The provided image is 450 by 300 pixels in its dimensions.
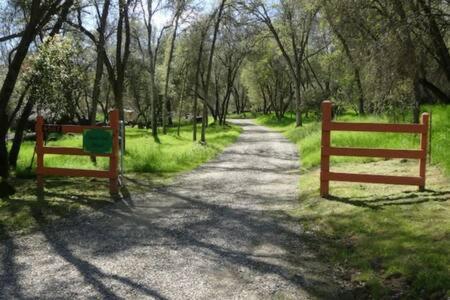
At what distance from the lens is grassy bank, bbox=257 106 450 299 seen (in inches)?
196

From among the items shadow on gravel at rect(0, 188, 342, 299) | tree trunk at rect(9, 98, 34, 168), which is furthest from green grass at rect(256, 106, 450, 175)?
tree trunk at rect(9, 98, 34, 168)

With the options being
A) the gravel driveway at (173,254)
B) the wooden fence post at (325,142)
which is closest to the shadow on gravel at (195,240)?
the gravel driveway at (173,254)

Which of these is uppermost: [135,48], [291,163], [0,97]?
[135,48]

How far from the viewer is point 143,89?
174 feet

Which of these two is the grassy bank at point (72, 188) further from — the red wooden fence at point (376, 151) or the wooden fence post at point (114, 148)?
the red wooden fence at point (376, 151)

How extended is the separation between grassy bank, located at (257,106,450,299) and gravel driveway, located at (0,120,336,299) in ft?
1.12

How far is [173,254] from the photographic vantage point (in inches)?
238

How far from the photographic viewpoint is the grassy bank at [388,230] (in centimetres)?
497

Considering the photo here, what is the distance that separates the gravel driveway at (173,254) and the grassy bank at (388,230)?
1.12 feet

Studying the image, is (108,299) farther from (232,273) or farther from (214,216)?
(214,216)

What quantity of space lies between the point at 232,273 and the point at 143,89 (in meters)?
48.9

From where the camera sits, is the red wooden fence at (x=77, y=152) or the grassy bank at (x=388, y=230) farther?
the red wooden fence at (x=77, y=152)

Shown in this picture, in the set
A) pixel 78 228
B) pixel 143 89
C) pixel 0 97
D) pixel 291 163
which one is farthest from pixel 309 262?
pixel 143 89

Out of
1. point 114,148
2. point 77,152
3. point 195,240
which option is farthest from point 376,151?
point 77,152
